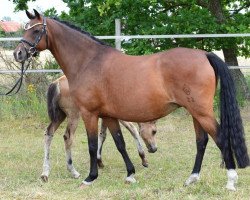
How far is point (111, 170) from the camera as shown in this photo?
6836 millimetres

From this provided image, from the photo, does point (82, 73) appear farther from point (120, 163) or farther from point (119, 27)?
point (119, 27)

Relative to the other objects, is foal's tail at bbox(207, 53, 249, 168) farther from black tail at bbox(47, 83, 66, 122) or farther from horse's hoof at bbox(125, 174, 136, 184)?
black tail at bbox(47, 83, 66, 122)

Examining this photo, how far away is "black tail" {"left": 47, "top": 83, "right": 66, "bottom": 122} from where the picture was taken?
21.7ft

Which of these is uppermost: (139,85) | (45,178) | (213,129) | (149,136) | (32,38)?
(32,38)

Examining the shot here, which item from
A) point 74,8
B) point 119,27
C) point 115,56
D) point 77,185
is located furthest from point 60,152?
point 74,8

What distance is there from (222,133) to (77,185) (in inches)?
73.7

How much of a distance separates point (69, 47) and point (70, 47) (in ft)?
0.04

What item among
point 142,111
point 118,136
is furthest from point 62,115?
point 142,111

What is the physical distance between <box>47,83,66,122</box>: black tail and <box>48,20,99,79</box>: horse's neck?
71 cm

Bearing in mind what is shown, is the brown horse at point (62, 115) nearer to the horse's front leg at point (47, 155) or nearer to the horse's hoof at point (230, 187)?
the horse's front leg at point (47, 155)

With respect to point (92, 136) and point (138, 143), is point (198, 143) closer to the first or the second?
point (92, 136)

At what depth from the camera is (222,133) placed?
5.23 meters

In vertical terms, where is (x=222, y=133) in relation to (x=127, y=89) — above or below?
below

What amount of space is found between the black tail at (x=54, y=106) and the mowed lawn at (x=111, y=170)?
2.48 ft
